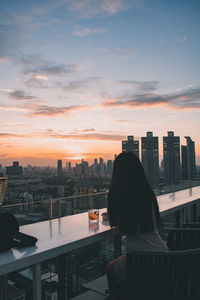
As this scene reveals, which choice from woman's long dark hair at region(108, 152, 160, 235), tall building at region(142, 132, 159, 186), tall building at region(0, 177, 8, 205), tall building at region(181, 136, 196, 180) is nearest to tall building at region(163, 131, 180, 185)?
tall building at region(181, 136, 196, 180)

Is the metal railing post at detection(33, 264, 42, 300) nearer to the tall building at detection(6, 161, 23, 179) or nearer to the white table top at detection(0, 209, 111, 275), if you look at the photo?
the white table top at detection(0, 209, 111, 275)

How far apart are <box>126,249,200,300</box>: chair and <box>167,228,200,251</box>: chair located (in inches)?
26.0

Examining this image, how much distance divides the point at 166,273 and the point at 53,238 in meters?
0.78

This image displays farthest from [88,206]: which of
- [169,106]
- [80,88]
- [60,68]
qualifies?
[169,106]

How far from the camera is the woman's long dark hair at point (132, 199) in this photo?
166 cm

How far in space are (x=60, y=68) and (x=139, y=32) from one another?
3094 millimetres

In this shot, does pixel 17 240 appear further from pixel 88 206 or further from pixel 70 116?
pixel 70 116

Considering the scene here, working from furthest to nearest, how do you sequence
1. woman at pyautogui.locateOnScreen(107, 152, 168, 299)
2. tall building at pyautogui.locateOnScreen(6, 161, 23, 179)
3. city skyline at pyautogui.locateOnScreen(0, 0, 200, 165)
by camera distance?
city skyline at pyautogui.locateOnScreen(0, 0, 200, 165) → tall building at pyautogui.locateOnScreen(6, 161, 23, 179) → woman at pyautogui.locateOnScreen(107, 152, 168, 299)

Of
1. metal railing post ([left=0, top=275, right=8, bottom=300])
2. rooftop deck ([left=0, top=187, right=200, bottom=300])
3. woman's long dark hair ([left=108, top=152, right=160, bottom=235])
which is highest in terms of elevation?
woman's long dark hair ([left=108, top=152, right=160, bottom=235])

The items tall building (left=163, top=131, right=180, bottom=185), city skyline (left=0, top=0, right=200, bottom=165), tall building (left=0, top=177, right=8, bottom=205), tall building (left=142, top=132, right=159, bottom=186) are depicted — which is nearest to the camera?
tall building (left=0, top=177, right=8, bottom=205)

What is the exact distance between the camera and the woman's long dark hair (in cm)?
166

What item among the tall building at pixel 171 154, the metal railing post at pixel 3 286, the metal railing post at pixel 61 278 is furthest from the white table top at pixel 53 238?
the tall building at pixel 171 154

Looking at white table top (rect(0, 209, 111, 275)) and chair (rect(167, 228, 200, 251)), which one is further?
chair (rect(167, 228, 200, 251))

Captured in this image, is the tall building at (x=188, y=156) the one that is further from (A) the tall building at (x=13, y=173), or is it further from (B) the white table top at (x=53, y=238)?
(B) the white table top at (x=53, y=238)
